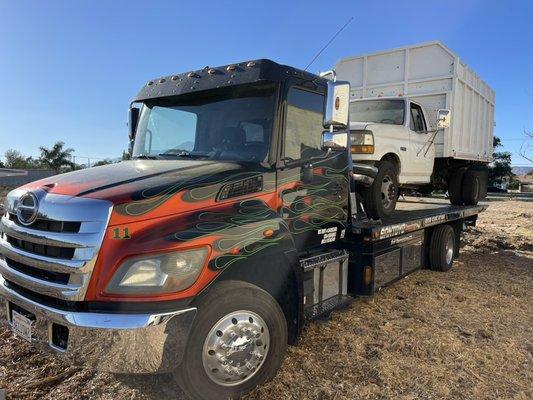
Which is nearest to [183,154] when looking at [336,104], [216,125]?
[216,125]

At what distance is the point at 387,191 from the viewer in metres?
5.86

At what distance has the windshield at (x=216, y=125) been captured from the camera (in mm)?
3693

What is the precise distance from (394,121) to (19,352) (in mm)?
5563

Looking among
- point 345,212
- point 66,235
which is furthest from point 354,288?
point 66,235

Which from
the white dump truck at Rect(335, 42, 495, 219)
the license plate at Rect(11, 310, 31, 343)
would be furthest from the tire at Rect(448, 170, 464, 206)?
the license plate at Rect(11, 310, 31, 343)

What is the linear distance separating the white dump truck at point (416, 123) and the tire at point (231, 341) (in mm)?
2541

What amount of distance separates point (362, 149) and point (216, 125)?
216 centimetres

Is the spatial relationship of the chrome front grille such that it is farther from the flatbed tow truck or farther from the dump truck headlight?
the dump truck headlight

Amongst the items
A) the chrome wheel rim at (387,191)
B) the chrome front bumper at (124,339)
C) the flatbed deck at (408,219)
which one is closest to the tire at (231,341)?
the chrome front bumper at (124,339)

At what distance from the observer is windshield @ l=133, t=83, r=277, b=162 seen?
12.1 feet

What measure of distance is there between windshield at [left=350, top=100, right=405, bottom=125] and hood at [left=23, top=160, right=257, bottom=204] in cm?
376

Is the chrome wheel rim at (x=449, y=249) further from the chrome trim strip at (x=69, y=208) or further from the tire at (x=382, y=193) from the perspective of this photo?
the chrome trim strip at (x=69, y=208)

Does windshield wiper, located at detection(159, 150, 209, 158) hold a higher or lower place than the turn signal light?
lower

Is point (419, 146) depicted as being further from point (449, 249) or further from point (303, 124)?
point (303, 124)
